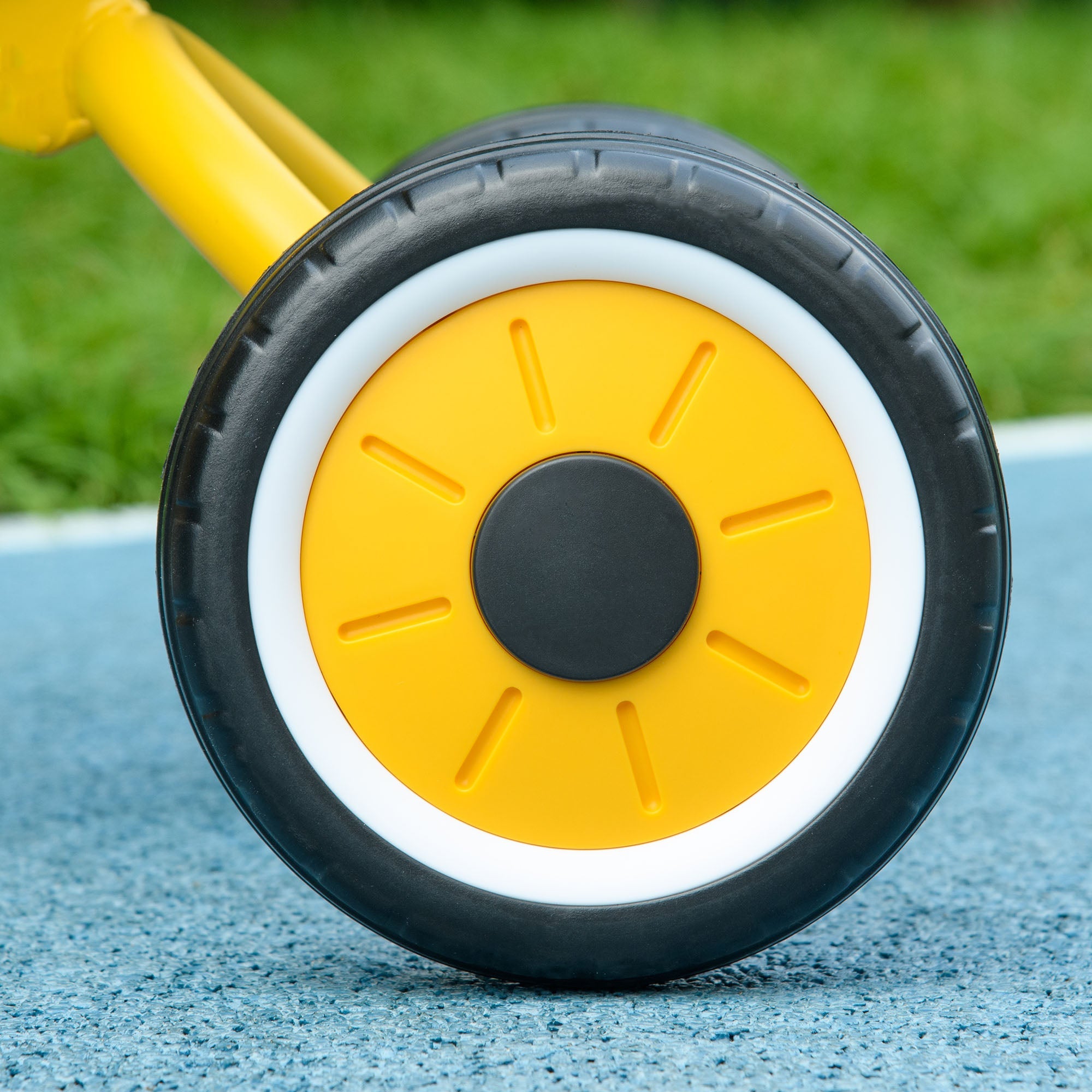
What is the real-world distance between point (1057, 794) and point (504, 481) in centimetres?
108

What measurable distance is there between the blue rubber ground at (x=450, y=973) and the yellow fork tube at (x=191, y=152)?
71 centimetres

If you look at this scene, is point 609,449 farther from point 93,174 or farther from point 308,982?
point 93,174

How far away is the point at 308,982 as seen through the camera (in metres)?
1.23

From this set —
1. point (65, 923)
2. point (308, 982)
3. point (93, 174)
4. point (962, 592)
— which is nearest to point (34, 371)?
point (93, 174)

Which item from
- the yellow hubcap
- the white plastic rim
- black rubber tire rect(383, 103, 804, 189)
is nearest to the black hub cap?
the yellow hubcap

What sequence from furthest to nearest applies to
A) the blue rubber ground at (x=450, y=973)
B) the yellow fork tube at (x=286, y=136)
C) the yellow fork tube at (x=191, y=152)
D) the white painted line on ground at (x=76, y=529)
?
the white painted line on ground at (x=76, y=529) → the yellow fork tube at (x=286, y=136) → the yellow fork tube at (x=191, y=152) → the blue rubber ground at (x=450, y=973)

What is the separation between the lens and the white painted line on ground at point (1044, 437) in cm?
389

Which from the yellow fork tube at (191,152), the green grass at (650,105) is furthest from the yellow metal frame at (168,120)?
the green grass at (650,105)

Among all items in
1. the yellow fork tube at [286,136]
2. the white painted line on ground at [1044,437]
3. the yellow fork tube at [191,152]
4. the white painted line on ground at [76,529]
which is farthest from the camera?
the white painted line on ground at [1044,437]

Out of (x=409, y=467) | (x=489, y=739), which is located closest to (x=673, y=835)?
(x=489, y=739)

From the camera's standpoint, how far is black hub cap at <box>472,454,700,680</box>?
3.59 feet

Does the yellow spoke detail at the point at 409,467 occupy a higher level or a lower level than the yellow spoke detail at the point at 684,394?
lower

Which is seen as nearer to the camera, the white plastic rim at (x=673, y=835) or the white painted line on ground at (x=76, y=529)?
the white plastic rim at (x=673, y=835)

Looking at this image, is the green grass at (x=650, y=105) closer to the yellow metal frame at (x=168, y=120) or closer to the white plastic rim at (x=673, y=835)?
the yellow metal frame at (x=168, y=120)
